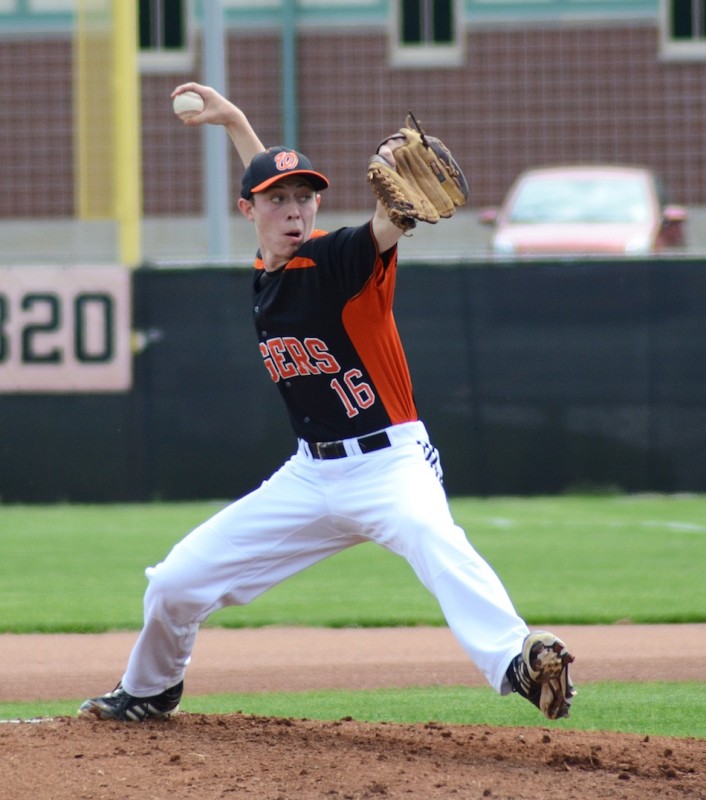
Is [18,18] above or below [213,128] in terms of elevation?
above

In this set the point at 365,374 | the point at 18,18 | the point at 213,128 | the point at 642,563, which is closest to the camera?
the point at 365,374

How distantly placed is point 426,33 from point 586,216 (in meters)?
6.80

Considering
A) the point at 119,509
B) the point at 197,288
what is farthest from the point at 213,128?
the point at 119,509

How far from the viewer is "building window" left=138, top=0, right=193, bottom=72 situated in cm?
2203

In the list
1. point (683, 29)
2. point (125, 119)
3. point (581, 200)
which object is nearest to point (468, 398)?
point (125, 119)

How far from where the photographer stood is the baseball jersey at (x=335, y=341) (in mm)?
4445

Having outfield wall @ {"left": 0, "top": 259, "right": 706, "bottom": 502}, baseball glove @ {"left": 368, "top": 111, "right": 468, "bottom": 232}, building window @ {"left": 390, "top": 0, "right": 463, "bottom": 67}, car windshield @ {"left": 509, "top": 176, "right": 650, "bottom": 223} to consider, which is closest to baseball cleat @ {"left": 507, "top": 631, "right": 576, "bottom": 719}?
baseball glove @ {"left": 368, "top": 111, "right": 468, "bottom": 232}

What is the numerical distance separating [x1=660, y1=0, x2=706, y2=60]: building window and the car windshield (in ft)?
17.1

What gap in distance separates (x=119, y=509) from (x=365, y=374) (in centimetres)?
761

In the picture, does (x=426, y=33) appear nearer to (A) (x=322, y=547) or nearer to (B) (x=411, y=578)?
(B) (x=411, y=578)

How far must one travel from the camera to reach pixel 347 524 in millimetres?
4535

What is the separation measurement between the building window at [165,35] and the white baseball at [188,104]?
17.2 metres

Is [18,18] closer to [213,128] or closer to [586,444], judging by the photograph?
[213,128]

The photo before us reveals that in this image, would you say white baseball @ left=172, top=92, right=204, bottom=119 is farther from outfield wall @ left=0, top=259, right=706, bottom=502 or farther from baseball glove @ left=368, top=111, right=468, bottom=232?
outfield wall @ left=0, top=259, right=706, bottom=502
